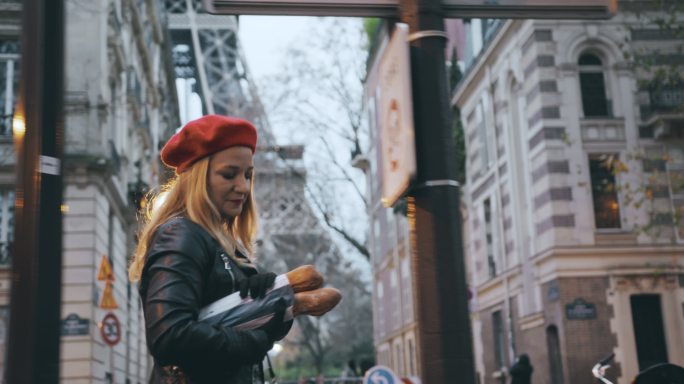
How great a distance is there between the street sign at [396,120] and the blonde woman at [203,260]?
737 mm

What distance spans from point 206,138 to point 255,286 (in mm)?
546

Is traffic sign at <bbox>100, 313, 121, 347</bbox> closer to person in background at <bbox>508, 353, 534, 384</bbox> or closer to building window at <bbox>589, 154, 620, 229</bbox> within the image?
person in background at <bbox>508, 353, 534, 384</bbox>

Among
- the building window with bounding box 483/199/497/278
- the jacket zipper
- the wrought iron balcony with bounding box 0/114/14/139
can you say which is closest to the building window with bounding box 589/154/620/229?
the building window with bounding box 483/199/497/278

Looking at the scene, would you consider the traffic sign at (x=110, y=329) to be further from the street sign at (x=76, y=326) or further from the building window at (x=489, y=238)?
the building window at (x=489, y=238)

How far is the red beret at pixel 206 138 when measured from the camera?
2.91 m

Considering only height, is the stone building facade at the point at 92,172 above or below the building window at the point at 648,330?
above

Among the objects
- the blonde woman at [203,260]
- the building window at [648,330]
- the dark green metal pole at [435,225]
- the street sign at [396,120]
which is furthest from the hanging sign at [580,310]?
Result: the blonde woman at [203,260]

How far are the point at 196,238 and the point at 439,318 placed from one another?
120cm

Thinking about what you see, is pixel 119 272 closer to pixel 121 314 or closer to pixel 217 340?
pixel 121 314

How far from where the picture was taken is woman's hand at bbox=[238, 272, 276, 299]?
2.67 metres

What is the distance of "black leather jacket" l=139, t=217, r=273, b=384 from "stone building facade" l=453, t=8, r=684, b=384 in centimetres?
2012

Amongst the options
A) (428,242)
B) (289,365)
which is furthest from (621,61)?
(289,365)

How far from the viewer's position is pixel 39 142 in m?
3.23

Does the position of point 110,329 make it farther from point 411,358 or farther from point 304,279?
point 411,358
